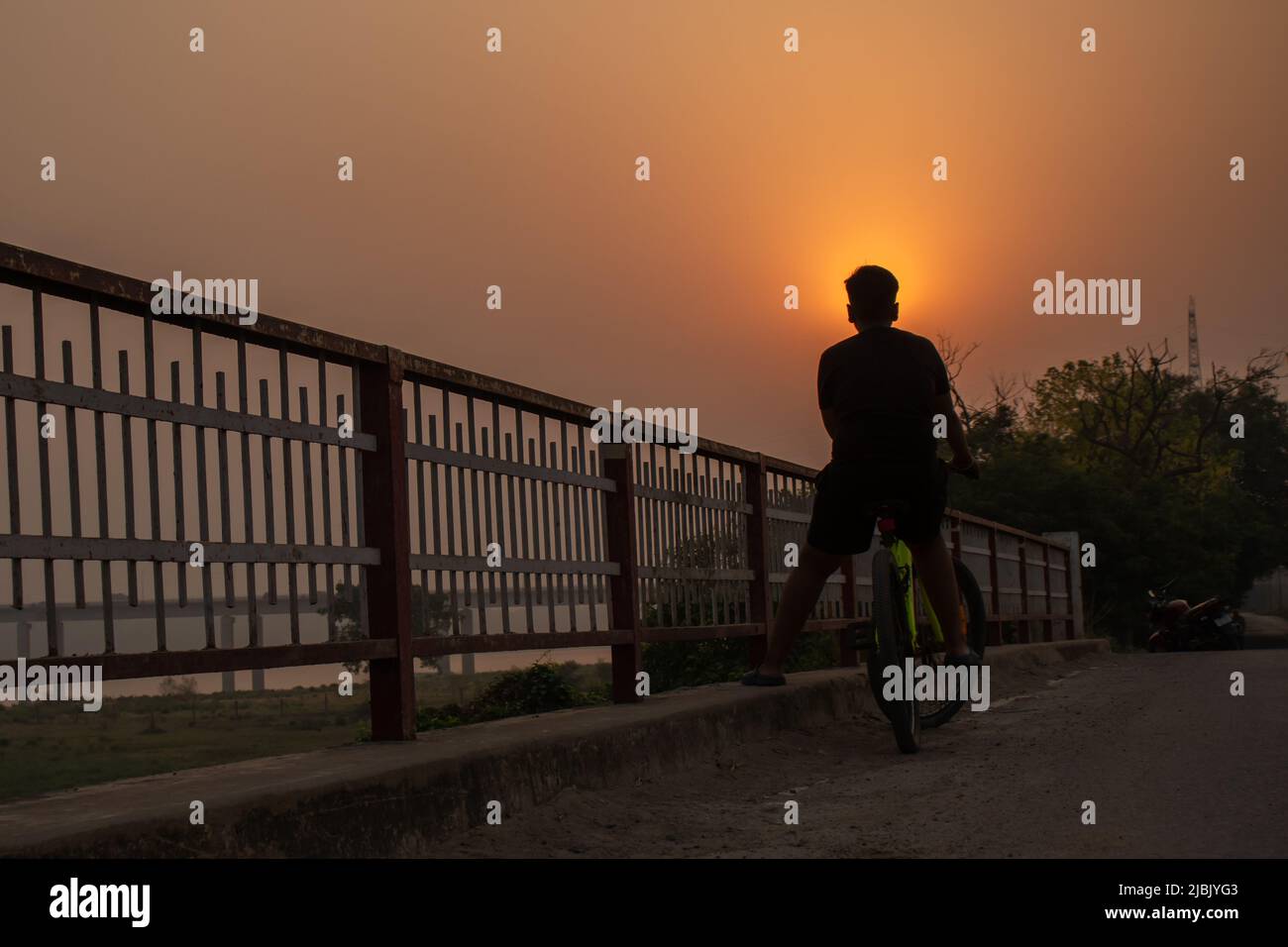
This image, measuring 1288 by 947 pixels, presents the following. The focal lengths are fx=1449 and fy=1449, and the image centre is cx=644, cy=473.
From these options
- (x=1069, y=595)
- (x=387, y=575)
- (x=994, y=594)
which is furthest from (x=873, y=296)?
(x=1069, y=595)

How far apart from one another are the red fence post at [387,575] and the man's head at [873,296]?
7.10 ft

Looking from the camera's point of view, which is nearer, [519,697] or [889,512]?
[889,512]

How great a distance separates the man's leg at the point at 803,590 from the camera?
6453 millimetres

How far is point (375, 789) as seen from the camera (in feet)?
13.3

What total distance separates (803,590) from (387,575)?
2148 mm

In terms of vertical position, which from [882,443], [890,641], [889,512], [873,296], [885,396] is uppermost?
[873,296]

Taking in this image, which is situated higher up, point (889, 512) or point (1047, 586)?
point (889, 512)

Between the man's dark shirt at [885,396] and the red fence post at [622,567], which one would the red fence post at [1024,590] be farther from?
the man's dark shirt at [885,396]

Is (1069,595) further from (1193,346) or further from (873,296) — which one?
(1193,346)
